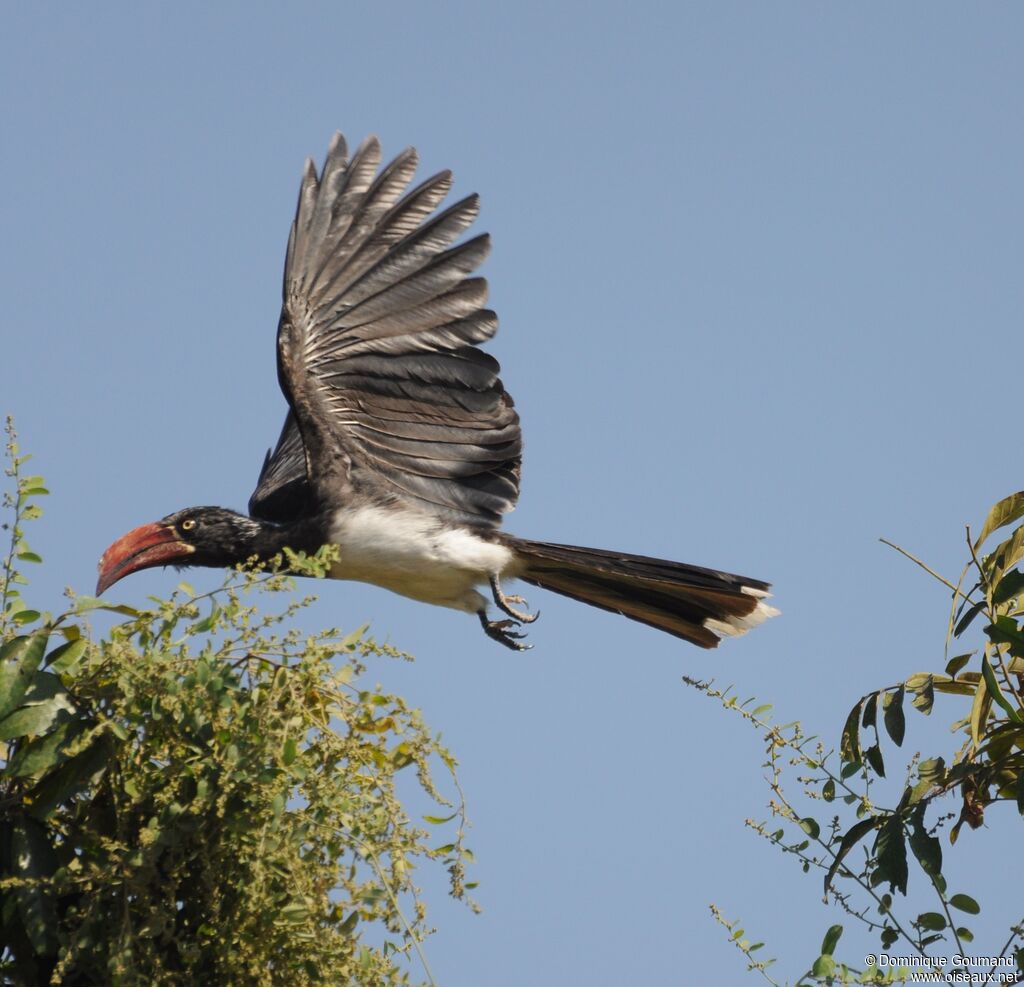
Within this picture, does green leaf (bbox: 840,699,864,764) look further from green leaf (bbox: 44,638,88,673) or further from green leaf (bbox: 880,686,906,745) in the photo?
green leaf (bbox: 44,638,88,673)

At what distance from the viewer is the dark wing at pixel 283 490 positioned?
20.2ft

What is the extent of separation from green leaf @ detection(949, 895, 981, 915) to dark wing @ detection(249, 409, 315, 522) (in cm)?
353

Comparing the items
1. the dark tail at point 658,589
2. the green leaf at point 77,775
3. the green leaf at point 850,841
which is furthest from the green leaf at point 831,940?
the dark tail at point 658,589

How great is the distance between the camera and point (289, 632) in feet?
8.14

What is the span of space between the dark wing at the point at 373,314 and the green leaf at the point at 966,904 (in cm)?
312

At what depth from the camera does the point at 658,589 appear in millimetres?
5535

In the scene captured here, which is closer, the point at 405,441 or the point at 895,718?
the point at 895,718

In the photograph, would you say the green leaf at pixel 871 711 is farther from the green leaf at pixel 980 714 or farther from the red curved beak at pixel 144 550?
the red curved beak at pixel 144 550

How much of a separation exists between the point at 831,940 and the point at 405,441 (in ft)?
10.7

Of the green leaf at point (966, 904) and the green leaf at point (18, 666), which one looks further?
the green leaf at point (966, 904)

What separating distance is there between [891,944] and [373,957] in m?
0.92

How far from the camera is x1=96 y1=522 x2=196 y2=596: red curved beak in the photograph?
524 cm

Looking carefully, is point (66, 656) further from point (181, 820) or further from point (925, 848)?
point (925, 848)

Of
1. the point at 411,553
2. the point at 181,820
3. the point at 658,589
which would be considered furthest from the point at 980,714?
the point at 411,553
